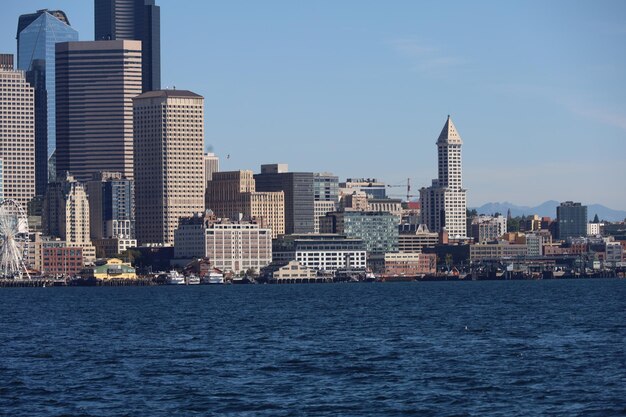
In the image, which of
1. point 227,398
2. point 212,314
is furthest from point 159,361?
point 212,314

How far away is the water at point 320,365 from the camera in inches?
2670

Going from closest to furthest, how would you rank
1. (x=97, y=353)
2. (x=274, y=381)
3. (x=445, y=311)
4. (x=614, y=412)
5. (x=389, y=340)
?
(x=614, y=412)
(x=274, y=381)
(x=97, y=353)
(x=389, y=340)
(x=445, y=311)

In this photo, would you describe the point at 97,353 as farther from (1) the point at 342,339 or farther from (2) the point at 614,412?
(2) the point at 614,412

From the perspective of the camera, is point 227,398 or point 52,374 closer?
point 227,398

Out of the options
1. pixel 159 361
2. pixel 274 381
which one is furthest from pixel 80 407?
pixel 159 361

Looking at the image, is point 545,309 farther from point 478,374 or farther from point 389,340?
point 478,374

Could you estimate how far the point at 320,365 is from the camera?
274 ft

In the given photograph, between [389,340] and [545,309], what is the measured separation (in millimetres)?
48706

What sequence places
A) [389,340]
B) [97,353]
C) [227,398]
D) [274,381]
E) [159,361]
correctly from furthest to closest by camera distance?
[389,340]
[97,353]
[159,361]
[274,381]
[227,398]

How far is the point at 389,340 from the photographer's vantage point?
101125 mm

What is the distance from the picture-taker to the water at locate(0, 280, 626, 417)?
67.8 metres

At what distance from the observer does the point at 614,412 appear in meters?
64.9

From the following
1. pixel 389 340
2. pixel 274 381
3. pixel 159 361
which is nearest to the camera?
pixel 274 381

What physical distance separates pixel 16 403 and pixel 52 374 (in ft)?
36.5
